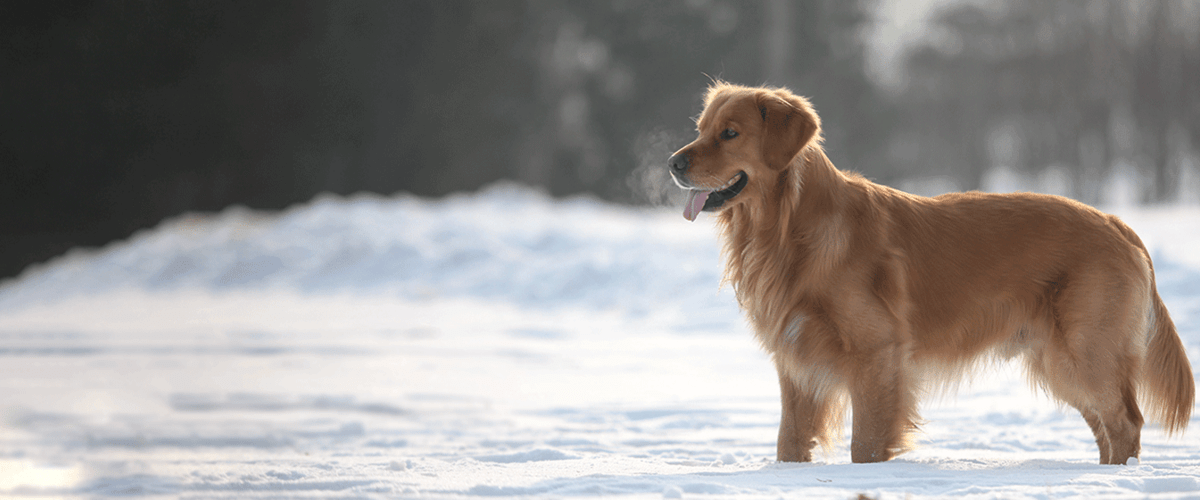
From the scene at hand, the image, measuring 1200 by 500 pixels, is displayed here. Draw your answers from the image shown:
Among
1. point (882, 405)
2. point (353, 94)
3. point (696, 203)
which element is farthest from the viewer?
point (353, 94)

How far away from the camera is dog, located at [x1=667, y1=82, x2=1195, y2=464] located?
365 cm

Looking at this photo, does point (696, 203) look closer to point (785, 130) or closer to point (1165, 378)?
point (785, 130)

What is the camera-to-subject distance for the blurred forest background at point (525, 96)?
17.1m

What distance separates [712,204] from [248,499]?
2.07 metres

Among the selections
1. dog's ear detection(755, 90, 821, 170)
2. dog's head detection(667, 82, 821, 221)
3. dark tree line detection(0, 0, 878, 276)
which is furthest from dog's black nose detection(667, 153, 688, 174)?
dark tree line detection(0, 0, 878, 276)

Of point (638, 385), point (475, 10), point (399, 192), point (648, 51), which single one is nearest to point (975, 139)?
point (648, 51)

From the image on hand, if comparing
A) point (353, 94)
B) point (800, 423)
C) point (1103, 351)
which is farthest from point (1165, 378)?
point (353, 94)

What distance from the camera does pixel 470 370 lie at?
7.62 m

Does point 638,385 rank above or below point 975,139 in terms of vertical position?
below

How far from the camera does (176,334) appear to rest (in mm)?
9641

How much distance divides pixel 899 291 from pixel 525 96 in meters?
19.0

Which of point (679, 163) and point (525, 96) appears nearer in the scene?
point (679, 163)

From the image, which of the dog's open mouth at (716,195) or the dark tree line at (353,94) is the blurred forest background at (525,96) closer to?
the dark tree line at (353,94)

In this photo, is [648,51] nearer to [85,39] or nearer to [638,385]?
[85,39]
